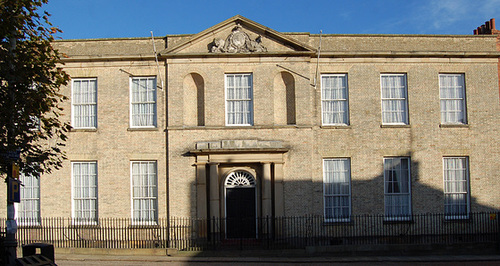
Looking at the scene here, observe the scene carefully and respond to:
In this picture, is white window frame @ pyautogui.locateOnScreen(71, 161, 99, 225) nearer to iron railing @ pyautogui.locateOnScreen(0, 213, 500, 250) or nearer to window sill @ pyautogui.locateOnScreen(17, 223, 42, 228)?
iron railing @ pyautogui.locateOnScreen(0, 213, 500, 250)

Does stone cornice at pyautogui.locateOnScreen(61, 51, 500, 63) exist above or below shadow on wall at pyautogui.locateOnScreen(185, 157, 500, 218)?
above

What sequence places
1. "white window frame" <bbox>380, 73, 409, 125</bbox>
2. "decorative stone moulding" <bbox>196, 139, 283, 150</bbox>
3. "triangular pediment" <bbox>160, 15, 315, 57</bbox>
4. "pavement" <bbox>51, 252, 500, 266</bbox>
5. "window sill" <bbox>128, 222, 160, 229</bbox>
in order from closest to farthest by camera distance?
"pavement" <bbox>51, 252, 500, 266</bbox> < "decorative stone moulding" <bbox>196, 139, 283, 150</bbox> < "window sill" <bbox>128, 222, 160, 229</bbox> < "triangular pediment" <bbox>160, 15, 315, 57</bbox> < "white window frame" <bbox>380, 73, 409, 125</bbox>

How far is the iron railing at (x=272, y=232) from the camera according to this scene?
A: 2028 centimetres

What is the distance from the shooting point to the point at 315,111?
21234 millimetres

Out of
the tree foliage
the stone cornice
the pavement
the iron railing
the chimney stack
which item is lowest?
the pavement

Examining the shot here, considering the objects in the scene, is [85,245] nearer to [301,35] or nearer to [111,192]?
[111,192]

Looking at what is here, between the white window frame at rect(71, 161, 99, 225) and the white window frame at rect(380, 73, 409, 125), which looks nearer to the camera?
the white window frame at rect(71, 161, 99, 225)

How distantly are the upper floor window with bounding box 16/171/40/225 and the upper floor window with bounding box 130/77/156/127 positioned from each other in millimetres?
4894

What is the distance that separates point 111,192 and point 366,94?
11568 mm

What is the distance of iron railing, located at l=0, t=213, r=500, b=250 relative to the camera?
2028 centimetres

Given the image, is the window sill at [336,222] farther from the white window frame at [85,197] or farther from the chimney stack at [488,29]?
the chimney stack at [488,29]

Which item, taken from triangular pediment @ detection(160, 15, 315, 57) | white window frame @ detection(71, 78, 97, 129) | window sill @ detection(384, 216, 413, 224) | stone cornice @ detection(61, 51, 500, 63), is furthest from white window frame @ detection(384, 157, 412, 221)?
white window frame @ detection(71, 78, 97, 129)

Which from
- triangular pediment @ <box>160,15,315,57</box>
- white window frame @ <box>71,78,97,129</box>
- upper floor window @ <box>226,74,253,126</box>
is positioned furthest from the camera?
white window frame @ <box>71,78,97,129</box>

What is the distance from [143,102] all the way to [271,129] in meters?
5.57
